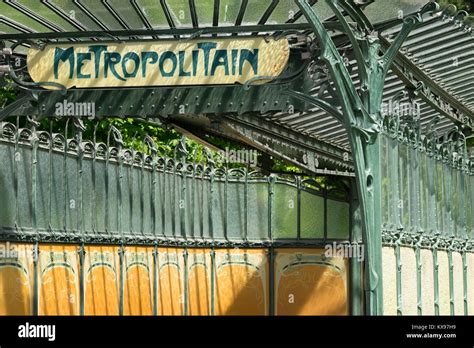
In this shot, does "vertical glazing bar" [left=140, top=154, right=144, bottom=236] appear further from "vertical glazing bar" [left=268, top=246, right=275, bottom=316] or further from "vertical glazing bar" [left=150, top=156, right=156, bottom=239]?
"vertical glazing bar" [left=268, top=246, right=275, bottom=316]

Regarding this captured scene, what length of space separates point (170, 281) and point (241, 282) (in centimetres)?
171

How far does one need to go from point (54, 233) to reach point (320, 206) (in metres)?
6.04

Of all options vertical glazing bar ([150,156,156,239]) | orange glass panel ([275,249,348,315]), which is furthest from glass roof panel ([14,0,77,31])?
orange glass panel ([275,249,348,315])

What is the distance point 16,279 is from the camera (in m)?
13.2

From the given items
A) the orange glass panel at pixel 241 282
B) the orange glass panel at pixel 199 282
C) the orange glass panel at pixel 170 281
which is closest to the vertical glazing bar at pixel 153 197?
the orange glass panel at pixel 170 281

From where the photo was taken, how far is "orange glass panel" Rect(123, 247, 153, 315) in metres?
15.9

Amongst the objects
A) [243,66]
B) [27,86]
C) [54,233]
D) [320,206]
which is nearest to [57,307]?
[54,233]

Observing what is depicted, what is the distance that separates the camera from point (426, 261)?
50.1 feet

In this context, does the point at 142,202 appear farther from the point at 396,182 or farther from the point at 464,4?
the point at 464,4

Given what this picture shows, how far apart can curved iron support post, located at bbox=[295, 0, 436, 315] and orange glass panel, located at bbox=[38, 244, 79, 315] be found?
3.49 metres

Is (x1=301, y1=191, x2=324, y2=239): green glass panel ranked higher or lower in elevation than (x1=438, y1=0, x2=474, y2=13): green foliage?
lower

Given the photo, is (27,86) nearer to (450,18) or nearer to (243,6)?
(243,6)

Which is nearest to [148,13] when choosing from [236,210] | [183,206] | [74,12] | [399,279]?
[74,12]

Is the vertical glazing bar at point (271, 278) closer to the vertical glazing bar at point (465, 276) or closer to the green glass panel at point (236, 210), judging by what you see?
the green glass panel at point (236, 210)
